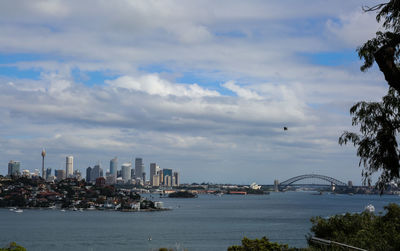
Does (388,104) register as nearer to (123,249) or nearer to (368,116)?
(368,116)

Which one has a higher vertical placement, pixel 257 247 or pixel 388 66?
pixel 388 66

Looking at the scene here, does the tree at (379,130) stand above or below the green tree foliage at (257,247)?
above

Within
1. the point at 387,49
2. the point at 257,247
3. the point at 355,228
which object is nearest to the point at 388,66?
the point at 387,49

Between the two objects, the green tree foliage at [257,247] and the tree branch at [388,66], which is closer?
the tree branch at [388,66]

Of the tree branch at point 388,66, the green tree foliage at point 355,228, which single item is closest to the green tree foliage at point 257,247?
the green tree foliage at point 355,228

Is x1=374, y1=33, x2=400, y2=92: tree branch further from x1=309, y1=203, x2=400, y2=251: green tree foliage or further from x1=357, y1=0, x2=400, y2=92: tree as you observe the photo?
x1=309, y1=203, x2=400, y2=251: green tree foliage

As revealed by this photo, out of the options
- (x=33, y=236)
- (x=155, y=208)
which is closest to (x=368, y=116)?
(x=33, y=236)

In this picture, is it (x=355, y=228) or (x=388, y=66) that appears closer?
(x=388, y=66)

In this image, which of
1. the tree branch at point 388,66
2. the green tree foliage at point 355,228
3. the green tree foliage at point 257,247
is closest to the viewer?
the tree branch at point 388,66

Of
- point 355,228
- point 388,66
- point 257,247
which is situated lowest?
point 257,247

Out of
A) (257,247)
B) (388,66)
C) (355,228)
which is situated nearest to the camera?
(388,66)

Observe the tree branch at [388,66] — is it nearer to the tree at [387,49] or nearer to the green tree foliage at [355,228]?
the tree at [387,49]

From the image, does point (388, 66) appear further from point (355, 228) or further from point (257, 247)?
point (355, 228)
